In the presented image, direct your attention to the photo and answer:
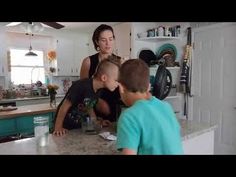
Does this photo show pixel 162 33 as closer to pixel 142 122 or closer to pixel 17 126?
pixel 17 126

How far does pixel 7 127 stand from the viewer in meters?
3.32

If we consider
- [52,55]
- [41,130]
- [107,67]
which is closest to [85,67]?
[107,67]

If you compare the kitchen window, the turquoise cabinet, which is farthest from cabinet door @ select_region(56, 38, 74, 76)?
the turquoise cabinet

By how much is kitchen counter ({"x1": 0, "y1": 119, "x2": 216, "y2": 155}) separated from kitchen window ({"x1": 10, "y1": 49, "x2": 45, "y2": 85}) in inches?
172

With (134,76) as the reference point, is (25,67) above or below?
above

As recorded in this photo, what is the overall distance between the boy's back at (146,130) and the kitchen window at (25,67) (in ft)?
16.6

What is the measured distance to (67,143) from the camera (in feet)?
4.55

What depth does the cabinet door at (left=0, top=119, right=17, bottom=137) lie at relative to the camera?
10.7 ft

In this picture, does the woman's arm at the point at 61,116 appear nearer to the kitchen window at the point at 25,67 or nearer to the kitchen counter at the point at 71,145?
the kitchen counter at the point at 71,145

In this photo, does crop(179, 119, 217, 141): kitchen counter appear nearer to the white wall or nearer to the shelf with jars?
the shelf with jars

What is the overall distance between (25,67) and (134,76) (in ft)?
17.1
